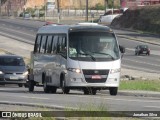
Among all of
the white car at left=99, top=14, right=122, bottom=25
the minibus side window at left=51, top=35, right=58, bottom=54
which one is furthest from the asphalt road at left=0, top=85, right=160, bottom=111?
the white car at left=99, top=14, right=122, bottom=25

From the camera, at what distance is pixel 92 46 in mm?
28328

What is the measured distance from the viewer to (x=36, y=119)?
15391 millimetres

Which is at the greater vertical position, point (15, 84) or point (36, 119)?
point (36, 119)

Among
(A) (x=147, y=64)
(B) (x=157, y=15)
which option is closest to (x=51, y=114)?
(A) (x=147, y=64)

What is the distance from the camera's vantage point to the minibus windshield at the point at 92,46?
2820cm

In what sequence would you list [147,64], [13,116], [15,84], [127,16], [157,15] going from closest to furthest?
[13,116] < [15,84] < [147,64] < [157,15] < [127,16]

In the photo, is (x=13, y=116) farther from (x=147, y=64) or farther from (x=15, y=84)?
(x=147, y=64)

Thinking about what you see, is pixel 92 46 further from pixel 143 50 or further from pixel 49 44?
pixel 143 50

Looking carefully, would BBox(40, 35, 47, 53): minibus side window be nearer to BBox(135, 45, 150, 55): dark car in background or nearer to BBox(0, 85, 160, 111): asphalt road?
BBox(0, 85, 160, 111): asphalt road

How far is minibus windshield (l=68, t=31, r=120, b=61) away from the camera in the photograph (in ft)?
92.5

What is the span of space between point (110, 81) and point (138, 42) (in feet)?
225

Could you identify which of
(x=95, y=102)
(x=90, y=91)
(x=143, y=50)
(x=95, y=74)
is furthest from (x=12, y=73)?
(x=143, y=50)

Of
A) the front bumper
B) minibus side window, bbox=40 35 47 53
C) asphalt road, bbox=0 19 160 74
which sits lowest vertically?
asphalt road, bbox=0 19 160 74

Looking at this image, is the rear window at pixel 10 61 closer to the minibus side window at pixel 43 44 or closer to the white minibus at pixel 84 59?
the minibus side window at pixel 43 44
